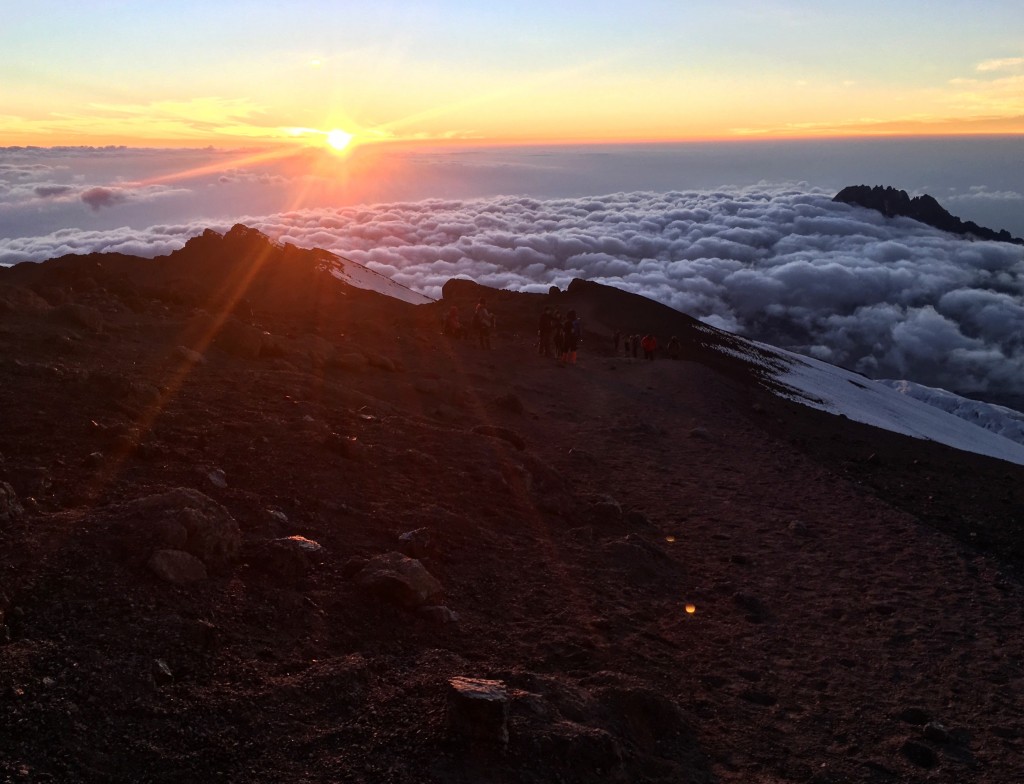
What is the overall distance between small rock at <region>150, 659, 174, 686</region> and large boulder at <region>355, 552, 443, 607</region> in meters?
1.81

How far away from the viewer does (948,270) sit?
181 metres

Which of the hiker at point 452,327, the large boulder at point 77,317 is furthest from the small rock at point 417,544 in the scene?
the hiker at point 452,327

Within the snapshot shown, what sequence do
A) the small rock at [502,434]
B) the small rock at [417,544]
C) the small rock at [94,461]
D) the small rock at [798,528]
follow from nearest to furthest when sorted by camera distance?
the small rock at [94,461]
the small rock at [417,544]
the small rock at [798,528]
the small rock at [502,434]

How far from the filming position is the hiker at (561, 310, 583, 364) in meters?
22.7

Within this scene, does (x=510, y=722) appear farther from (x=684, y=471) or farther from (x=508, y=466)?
(x=684, y=471)

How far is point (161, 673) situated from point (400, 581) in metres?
2.01

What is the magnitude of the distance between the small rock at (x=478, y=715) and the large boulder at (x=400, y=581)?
1.68m

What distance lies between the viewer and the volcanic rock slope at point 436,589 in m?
4.44

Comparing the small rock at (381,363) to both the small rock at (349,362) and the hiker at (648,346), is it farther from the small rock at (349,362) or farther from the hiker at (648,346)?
the hiker at (648,346)

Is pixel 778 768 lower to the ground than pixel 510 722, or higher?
lower

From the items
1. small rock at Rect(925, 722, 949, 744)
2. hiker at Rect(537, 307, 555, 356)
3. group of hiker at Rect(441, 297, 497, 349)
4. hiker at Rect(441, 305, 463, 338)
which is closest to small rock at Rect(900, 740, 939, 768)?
small rock at Rect(925, 722, 949, 744)

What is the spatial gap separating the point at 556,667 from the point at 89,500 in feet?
12.8

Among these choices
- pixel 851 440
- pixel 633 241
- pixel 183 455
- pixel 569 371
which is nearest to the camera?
pixel 183 455

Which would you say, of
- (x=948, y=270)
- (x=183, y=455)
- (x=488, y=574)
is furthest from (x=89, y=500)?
(x=948, y=270)
